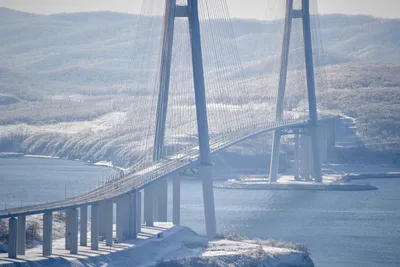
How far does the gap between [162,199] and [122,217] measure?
3.50 meters

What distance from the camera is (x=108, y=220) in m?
30.0

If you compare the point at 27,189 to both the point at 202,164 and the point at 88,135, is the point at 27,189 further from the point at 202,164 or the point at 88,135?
the point at 88,135

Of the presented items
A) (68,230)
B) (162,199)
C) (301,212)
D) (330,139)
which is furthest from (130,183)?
(330,139)

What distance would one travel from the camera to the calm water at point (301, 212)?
115 ft

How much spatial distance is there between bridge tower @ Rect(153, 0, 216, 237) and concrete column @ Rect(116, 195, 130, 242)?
361 centimetres

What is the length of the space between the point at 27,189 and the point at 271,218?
34.9ft

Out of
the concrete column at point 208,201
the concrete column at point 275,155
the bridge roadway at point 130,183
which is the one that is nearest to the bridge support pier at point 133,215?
the bridge roadway at point 130,183

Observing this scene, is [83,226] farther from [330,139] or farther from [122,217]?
[330,139]

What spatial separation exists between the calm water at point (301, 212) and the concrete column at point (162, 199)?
7.43 ft

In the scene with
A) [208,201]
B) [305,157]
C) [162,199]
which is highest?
[305,157]

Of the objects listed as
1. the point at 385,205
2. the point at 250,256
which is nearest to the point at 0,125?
the point at 385,205

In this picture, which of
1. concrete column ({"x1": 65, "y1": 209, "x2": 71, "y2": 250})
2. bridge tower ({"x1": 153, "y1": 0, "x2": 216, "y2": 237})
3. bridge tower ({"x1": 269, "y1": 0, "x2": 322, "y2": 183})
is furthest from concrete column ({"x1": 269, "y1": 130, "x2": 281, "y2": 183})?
concrete column ({"x1": 65, "y1": 209, "x2": 71, "y2": 250})

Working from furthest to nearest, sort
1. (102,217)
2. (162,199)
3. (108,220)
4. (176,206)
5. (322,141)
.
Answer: (322,141), (176,206), (162,199), (102,217), (108,220)

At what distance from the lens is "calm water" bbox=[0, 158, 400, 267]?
34906 millimetres
